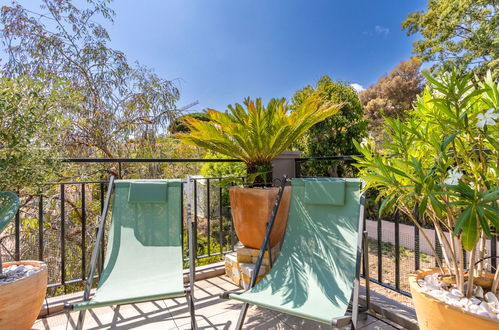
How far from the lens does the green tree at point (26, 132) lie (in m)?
1.61

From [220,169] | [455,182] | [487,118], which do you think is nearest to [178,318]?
[455,182]

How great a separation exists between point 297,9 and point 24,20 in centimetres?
758

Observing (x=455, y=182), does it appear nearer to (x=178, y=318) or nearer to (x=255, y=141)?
(x=255, y=141)

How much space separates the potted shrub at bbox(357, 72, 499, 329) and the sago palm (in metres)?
1.19

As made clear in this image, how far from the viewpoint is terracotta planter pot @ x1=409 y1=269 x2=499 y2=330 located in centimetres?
112

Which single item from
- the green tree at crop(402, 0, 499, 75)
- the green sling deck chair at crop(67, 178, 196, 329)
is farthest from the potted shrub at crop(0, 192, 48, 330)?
the green tree at crop(402, 0, 499, 75)

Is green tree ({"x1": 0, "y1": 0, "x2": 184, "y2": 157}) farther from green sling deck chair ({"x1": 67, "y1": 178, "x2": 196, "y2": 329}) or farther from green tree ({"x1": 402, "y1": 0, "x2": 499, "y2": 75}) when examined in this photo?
green tree ({"x1": 402, "y1": 0, "x2": 499, "y2": 75})

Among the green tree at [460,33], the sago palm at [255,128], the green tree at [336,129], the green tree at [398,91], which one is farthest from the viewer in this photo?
the green tree at [398,91]

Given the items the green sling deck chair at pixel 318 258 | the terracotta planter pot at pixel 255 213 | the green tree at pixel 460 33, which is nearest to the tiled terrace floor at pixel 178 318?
the green sling deck chair at pixel 318 258

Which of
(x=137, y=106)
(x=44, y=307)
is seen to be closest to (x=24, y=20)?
(x=137, y=106)

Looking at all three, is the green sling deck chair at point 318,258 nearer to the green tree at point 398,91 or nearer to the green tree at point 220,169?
the green tree at point 220,169

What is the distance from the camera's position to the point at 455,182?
117 cm

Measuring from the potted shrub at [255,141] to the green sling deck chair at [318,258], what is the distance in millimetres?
314

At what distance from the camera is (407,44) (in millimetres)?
11844
